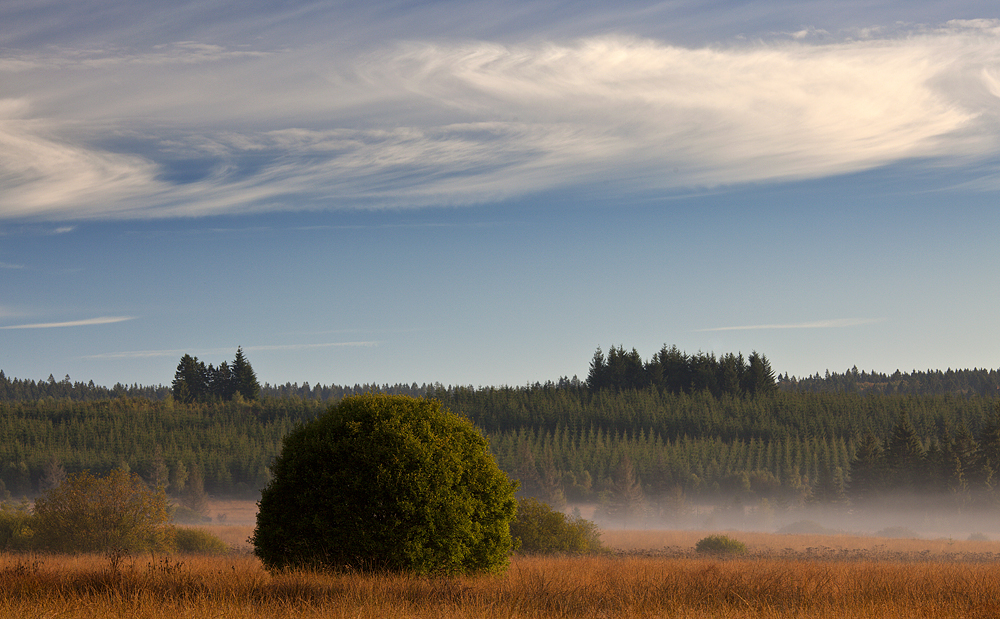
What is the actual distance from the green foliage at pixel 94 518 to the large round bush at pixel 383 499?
19.0m

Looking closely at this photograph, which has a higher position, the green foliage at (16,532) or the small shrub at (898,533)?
the green foliage at (16,532)

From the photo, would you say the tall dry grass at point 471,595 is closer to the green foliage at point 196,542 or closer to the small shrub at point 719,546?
the green foliage at point 196,542

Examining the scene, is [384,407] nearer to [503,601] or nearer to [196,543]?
[503,601]

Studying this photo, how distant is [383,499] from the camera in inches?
565

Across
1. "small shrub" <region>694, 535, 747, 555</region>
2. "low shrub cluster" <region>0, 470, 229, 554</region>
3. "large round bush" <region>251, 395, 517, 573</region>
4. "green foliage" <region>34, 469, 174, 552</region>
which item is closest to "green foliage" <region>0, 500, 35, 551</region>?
"low shrub cluster" <region>0, 470, 229, 554</region>

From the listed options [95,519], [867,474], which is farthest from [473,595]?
[867,474]

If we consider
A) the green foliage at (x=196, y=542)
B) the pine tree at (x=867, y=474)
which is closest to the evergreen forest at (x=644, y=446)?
the pine tree at (x=867, y=474)

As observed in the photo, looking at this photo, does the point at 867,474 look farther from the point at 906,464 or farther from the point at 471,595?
the point at 471,595

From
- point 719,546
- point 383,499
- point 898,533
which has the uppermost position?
point 383,499

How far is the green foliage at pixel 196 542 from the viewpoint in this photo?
36.8 metres

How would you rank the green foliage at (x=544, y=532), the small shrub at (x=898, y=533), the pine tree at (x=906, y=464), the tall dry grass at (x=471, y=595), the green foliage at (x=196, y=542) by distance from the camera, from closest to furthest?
the tall dry grass at (x=471, y=595) < the green foliage at (x=544, y=532) < the green foliage at (x=196, y=542) < the small shrub at (x=898, y=533) < the pine tree at (x=906, y=464)

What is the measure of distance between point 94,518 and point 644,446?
12436 cm

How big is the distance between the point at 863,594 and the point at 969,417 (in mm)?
170629

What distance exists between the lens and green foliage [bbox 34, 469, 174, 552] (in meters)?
30.7
